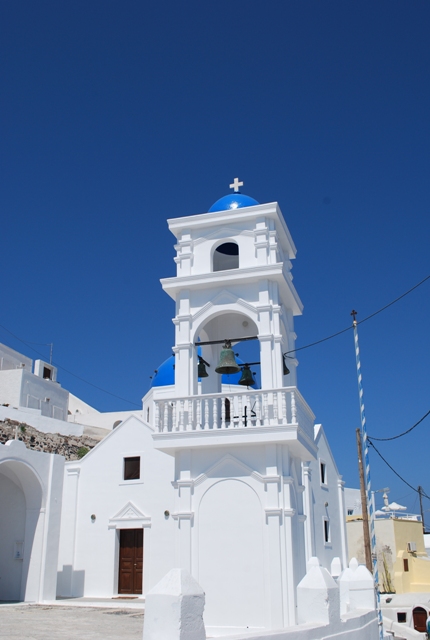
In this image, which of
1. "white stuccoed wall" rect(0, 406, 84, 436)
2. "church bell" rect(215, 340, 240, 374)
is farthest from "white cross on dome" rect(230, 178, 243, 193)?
"white stuccoed wall" rect(0, 406, 84, 436)

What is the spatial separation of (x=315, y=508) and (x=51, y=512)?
869 centimetres

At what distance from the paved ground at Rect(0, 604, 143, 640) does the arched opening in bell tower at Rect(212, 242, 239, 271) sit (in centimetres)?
722

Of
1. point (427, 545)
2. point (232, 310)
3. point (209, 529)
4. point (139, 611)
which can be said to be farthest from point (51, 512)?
point (427, 545)

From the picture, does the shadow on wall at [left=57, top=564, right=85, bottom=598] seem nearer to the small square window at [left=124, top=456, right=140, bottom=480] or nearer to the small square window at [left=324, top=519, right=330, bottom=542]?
the small square window at [left=124, top=456, right=140, bottom=480]

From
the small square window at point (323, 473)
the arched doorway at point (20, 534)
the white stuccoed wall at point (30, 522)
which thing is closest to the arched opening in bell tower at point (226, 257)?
the white stuccoed wall at point (30, 522)

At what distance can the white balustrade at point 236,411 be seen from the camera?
34.4 feet

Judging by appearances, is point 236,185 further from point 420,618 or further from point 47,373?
point 47,373

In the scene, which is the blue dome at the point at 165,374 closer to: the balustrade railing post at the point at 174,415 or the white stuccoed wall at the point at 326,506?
the white stuccoed wall at the point at 326,506

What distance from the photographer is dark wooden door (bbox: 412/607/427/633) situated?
76.7 ft

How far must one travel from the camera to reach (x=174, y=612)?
5039mm

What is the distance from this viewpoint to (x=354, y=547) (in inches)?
1164

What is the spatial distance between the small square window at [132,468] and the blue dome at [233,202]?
374 inches

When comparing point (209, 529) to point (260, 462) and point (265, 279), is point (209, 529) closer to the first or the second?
point (260, 462)

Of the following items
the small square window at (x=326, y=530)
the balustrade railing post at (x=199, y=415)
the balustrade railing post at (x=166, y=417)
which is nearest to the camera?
the balustrade railing post at (x=199, y=415)
